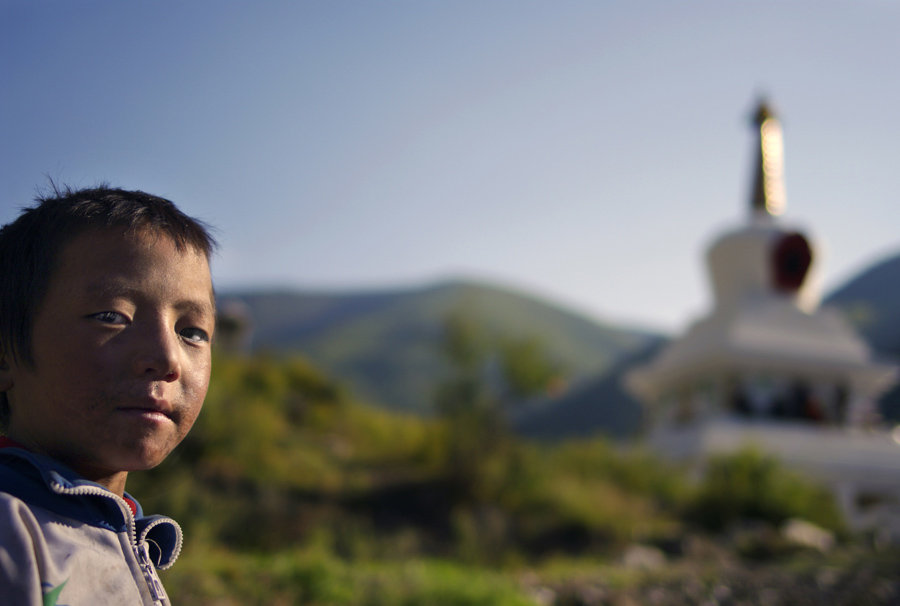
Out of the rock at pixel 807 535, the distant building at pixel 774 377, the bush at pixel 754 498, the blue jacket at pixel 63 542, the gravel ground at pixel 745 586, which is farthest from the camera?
the distant building at pixel 774 377

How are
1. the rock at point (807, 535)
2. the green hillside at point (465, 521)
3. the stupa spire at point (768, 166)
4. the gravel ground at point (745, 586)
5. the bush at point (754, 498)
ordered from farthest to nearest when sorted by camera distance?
the stupa spire at point (768, 166) < the bush at point (754, 498) < the rock at point (807, 535) < the gravel ground at point (745, 586) < the green hillside at point (465, 521)

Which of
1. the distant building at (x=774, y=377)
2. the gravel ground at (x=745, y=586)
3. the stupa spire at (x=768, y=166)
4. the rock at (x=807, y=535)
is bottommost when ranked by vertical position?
the rock at (x=807, y=535)

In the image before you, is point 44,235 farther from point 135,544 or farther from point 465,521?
point 465,521

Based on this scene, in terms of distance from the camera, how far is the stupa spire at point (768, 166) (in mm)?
17719

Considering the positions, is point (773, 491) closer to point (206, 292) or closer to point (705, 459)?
point (705, 459)

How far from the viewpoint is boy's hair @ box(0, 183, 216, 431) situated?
1046 mm

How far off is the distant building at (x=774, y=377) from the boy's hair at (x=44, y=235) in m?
13.0

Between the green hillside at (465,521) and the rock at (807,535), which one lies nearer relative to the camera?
the green hillside at (465,521)

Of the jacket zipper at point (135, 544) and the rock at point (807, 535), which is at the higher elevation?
the jacket zipper at point (135, 544)

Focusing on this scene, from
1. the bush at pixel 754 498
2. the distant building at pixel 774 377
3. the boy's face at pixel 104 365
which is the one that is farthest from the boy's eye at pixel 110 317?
the distant building at pixel 774 377

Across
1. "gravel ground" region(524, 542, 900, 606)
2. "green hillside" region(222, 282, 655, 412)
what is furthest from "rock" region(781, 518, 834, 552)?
"green hillside" region(222, 282, 655, 412)

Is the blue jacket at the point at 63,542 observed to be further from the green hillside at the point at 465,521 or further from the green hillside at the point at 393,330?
the green hillside at the point at 393,330

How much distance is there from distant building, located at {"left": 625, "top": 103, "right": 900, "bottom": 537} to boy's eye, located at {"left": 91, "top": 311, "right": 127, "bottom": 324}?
13050mm

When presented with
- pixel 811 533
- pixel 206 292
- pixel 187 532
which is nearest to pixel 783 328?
pixel 811 533
